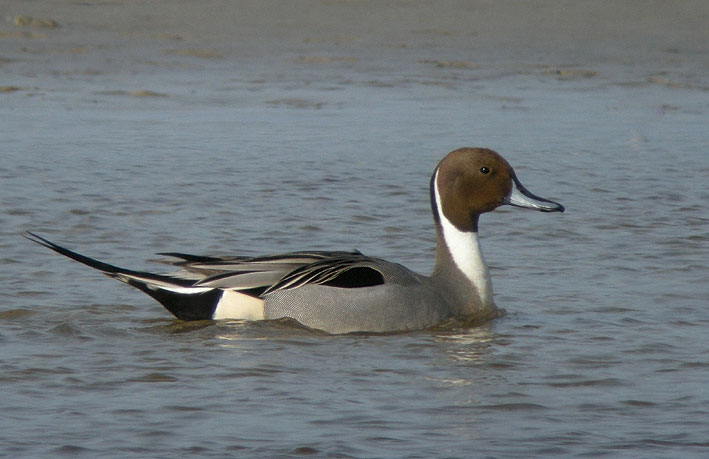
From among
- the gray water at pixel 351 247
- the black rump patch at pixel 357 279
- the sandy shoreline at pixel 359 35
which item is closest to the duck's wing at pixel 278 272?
the black rump patch at pixel 357 279

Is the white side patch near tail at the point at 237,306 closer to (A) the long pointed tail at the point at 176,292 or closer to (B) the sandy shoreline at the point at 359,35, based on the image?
(A) the long pointed tail at the point at 176,292

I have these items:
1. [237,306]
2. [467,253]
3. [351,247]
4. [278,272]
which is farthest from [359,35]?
[237,306]

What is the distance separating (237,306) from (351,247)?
1743mm

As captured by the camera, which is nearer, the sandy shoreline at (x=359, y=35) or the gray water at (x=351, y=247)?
the gray water at (x=351, y=247)

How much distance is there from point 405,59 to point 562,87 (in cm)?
211

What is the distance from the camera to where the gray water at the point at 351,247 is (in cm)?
521

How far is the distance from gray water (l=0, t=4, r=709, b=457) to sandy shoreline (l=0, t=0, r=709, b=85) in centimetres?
36

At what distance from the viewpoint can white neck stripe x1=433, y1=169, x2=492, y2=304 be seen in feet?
23.6

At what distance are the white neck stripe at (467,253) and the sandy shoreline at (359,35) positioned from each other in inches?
333

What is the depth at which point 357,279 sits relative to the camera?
6883 mm

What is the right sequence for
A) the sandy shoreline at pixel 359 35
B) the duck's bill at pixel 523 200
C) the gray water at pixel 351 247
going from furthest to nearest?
the sandy shoreline at pixel 359 35 → the duck's bill at pixel 523 200 → the gray water at pixel 351 247

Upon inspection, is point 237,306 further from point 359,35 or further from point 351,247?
point 359,35

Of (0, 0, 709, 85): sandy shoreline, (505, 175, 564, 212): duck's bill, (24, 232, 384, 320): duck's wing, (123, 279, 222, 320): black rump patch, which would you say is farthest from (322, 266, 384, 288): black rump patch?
(0, 0, 709, 85): sandy shoreline

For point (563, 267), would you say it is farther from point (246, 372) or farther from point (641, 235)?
point (246, 372)
